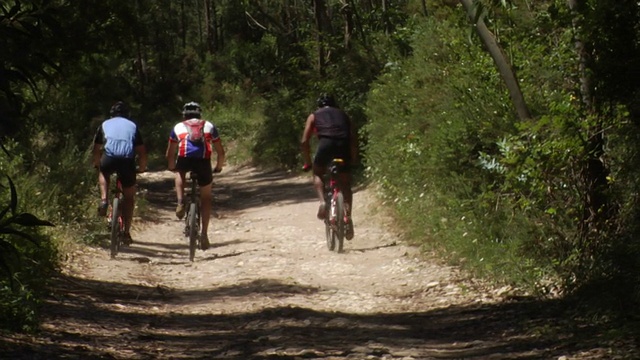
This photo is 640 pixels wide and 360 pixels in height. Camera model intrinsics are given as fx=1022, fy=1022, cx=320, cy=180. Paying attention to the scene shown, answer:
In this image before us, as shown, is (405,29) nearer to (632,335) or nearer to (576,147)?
(576,147)

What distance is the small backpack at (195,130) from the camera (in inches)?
472

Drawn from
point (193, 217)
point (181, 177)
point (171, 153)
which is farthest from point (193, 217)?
point (171, 153)

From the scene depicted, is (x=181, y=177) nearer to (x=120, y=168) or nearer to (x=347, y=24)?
(x=120, y=168)

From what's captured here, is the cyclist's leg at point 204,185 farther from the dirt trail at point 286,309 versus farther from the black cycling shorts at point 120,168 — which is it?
the black cycling shorts at point 120,168

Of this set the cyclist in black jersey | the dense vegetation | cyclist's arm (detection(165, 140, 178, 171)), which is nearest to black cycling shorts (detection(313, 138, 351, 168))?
the cyclist in black jersey

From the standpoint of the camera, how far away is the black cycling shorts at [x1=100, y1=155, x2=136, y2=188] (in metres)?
11.9

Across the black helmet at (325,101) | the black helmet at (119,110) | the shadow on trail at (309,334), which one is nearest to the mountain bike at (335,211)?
the black helmet at (325,101)

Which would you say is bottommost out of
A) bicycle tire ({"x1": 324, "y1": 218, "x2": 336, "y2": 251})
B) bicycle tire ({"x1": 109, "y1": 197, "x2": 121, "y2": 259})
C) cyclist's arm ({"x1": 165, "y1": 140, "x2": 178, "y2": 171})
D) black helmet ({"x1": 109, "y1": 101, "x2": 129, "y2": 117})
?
bicycle tire ({"x1": 324, "y1": 218, "x2": 336, "y2": 251})

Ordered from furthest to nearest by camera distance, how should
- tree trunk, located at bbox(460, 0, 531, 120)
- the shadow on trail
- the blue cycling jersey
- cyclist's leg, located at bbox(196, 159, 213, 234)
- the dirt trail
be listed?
cyclist's leg, located at bbox(196, 159, 213, 234), the blue cycling jersey, tree trunk, located at bbox(460, 0, 531, 120), the dirt trail, the shadow on trail

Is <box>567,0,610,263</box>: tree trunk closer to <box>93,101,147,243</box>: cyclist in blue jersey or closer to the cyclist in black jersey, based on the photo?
the cyclist in black jersey

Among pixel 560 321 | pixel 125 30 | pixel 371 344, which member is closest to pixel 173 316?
pixel 371 344

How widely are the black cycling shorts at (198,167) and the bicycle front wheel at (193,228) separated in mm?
331

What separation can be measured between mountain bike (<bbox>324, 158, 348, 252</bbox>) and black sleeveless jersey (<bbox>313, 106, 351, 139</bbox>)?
321 millimetres

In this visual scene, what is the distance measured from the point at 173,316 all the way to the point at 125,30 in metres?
8.95
